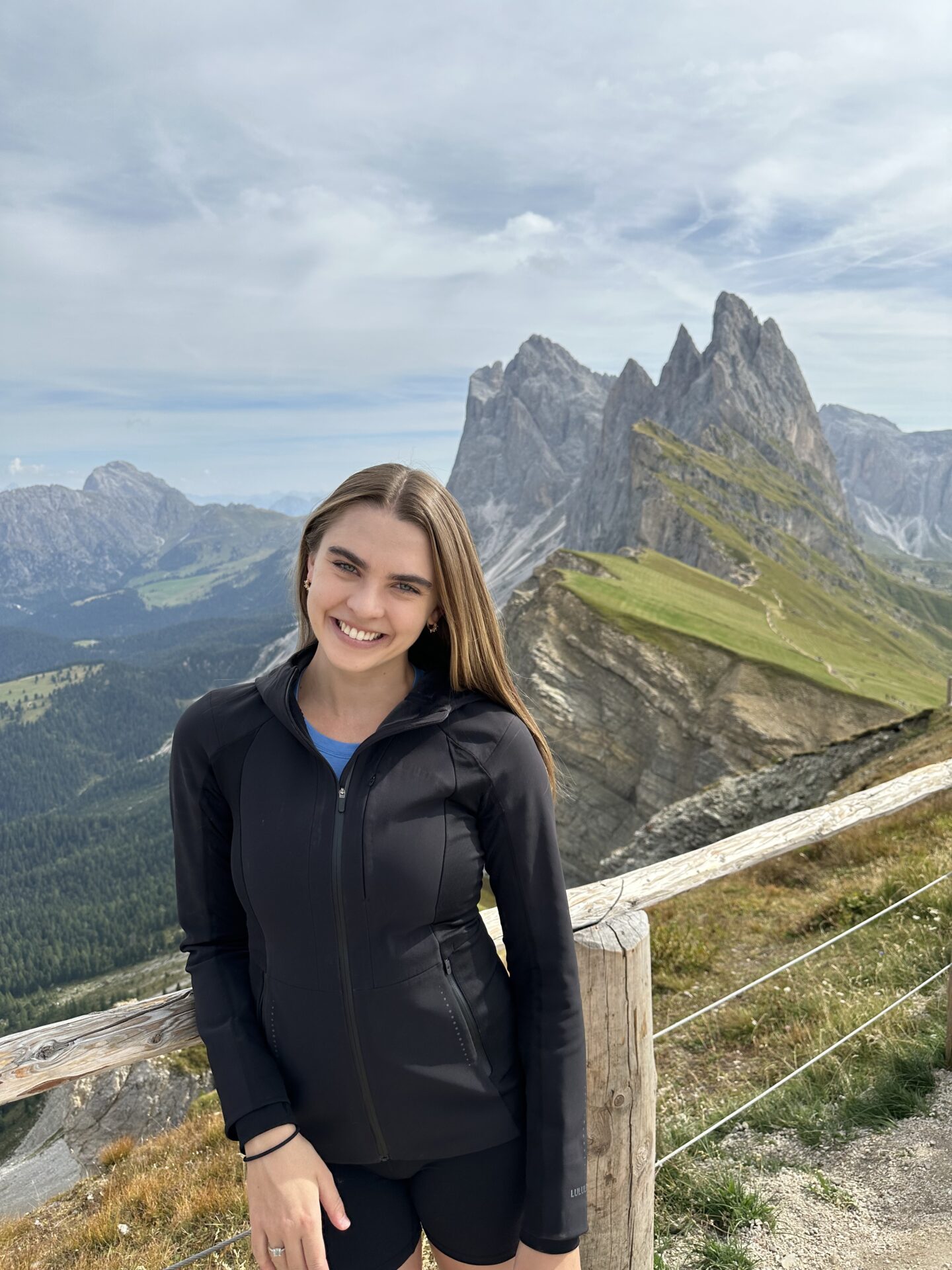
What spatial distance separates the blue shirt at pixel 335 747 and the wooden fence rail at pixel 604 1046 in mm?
1100

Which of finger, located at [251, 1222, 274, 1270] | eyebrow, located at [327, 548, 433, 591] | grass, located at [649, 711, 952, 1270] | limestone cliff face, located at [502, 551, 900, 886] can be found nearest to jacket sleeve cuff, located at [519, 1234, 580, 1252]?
finger, located at [251, 1222, 274, 1270]

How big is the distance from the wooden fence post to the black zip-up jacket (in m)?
0.47

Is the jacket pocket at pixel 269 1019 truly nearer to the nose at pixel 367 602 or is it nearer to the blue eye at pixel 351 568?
the nose at pixel 367 602

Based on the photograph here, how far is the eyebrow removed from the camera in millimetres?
3193

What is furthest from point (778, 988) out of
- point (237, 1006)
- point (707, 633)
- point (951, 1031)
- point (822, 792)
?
point (707, 633)

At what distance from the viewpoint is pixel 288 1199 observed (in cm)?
288

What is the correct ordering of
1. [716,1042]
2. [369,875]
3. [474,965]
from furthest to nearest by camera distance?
[716,1042], [474,965], [369,875]

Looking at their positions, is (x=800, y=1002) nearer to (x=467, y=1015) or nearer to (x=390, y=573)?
(x=467, y=1015)

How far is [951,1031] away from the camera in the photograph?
19.5 ft

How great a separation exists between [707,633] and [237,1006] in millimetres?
54551

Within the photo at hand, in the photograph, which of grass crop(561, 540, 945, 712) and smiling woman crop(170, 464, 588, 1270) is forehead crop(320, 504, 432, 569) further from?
grass crop(561, 540, 945, 712)

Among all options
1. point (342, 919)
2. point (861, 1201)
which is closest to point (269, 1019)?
point (342, 919)

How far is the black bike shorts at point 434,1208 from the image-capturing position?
3.08 metres

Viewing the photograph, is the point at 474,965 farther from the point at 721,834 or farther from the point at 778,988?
the point at 721,834
